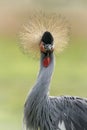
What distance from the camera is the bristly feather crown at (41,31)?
216 inches

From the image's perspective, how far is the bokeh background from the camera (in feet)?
25.3

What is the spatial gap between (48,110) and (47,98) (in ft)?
0.25

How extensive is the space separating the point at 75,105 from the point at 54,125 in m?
0.20

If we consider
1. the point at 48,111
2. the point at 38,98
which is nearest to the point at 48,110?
the point at 48,111

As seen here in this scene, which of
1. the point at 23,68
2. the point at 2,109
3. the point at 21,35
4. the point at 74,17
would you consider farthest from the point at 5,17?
the point at 21,35

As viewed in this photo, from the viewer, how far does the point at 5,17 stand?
12.9 meters

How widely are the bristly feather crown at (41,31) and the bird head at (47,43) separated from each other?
0.40 ft

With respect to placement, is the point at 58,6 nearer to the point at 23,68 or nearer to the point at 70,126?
the point at 23,68

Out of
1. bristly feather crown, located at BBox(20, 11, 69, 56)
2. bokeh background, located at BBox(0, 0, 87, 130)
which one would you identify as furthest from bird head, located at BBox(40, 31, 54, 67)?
bokeh background, located at BBox(0, 0, 87, 130)

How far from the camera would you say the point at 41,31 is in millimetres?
5492

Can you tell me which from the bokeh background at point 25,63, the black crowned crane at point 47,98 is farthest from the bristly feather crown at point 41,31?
the bokeh background at point 25,63

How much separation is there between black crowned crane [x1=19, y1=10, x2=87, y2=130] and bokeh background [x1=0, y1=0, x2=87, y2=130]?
189mm

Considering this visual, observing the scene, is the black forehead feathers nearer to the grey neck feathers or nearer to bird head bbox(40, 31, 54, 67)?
bird head bbox(40, 31, 54, 67)

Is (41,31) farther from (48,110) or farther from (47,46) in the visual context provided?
(48,110)
